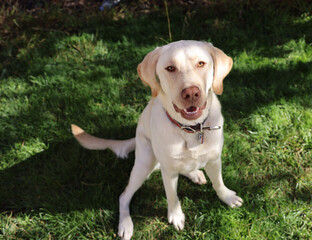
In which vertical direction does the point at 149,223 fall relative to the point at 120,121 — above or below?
below

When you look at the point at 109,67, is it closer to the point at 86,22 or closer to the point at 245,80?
the point at 86,22

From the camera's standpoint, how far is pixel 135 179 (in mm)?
2482

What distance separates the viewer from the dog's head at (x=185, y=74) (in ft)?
5.58

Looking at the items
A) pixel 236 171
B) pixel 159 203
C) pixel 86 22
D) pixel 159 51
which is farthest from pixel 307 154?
pixel 86 22

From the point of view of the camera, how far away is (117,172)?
9.50 feet

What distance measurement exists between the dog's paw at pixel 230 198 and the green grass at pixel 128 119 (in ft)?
0.20

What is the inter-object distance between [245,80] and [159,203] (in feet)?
5.38

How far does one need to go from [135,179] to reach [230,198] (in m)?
0.80

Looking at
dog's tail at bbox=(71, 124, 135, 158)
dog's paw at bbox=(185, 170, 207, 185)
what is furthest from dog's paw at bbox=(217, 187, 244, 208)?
dog's tail at bbox=(71, 124, 135, 158)

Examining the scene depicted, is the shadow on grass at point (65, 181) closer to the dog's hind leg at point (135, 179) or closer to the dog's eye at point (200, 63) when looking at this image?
the dog's hind leg at point (135, 179)

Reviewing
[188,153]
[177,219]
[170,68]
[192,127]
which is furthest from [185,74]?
[177,219]

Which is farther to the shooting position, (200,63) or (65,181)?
(65,181)

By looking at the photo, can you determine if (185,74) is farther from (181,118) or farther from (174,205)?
(174,205)

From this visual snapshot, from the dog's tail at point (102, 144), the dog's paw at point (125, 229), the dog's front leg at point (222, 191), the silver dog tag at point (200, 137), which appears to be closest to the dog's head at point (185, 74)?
the silver dog tag at point (200, 137)
